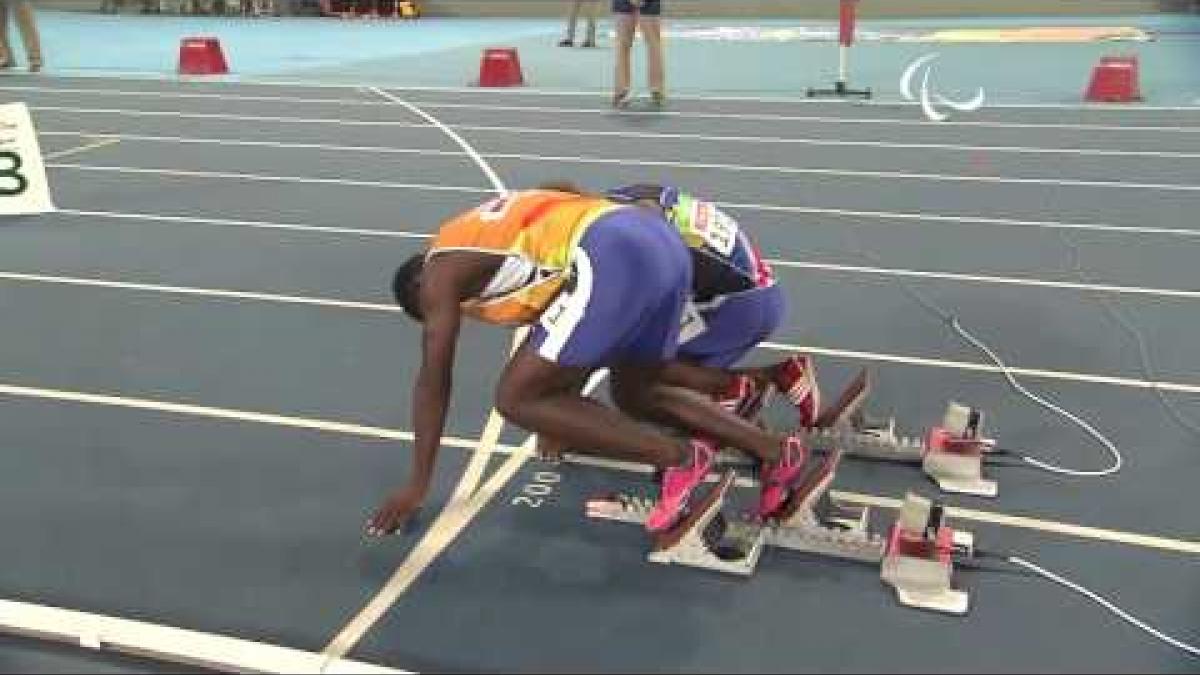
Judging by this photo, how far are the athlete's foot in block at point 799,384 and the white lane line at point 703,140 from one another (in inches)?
240

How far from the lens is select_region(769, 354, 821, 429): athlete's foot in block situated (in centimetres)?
421

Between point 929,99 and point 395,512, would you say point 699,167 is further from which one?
point 395,512

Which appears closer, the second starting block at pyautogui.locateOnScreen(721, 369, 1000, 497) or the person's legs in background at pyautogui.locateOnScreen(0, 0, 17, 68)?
the second starting block at pyautogui.locateOnScreen(721, 369, 1000, 497)

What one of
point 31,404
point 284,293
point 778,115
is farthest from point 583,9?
point 31,404

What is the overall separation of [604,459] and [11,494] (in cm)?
200

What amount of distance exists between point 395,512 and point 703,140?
724 centimetres

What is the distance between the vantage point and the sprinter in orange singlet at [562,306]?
3260 millimetres

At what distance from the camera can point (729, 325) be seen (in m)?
4.21

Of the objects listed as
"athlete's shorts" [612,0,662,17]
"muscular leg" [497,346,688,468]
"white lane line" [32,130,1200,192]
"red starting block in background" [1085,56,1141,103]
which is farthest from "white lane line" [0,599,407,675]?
"red starting block in background" [1085,56,1141,103]

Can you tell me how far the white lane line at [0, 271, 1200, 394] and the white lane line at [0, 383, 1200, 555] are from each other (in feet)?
4.35

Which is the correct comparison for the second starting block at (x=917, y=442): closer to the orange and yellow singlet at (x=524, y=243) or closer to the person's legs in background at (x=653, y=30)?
the orange and yellow singlet at (x=524, y=243)

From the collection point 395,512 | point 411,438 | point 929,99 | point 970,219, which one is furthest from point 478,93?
point 395,512

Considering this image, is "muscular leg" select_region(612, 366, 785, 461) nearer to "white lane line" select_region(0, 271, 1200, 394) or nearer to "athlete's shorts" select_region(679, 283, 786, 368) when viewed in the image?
"athlete's shorts" select_region(679, 283, 786, 368)

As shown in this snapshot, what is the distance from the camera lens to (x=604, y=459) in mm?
4246
